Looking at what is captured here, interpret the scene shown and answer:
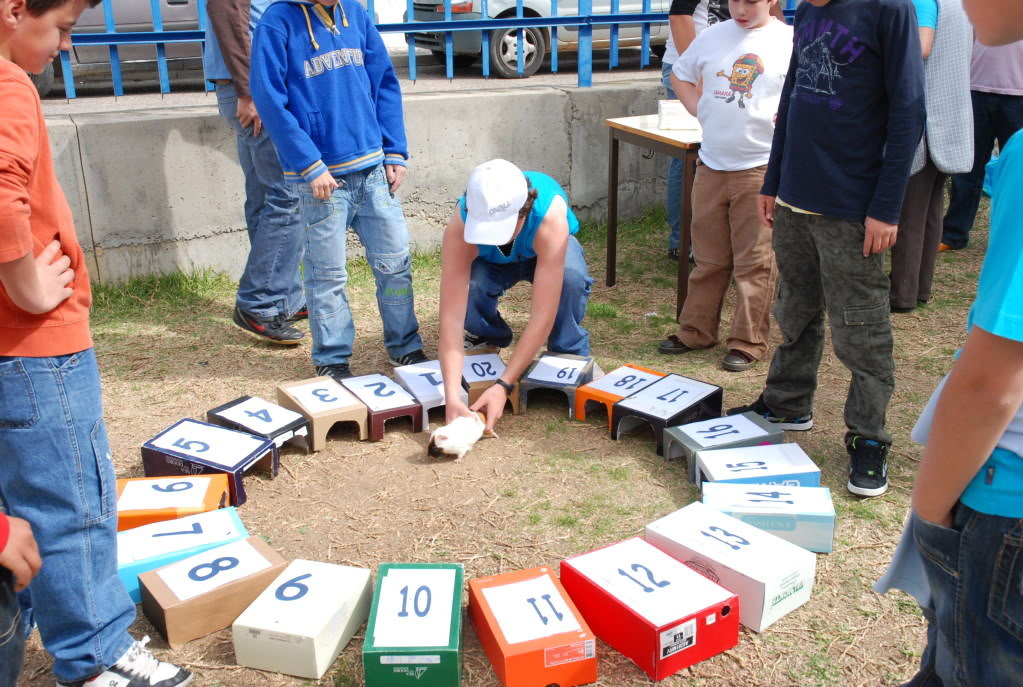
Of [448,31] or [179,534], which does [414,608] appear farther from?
[448,31]

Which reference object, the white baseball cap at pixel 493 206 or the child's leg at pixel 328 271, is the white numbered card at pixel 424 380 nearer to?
the child's leg at pixel 328 271

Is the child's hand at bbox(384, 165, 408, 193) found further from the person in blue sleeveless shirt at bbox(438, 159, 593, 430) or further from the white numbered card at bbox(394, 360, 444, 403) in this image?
the white numbered card at bbox(394, 360, 444, 403)

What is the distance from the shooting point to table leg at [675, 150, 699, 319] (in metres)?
4.60

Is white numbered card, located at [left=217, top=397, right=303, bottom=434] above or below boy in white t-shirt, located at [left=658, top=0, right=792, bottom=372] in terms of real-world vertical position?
below

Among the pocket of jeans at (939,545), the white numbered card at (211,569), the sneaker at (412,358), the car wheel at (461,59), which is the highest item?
the car wheel at (461,59)

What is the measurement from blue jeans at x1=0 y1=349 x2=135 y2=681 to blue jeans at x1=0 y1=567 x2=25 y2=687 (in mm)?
466

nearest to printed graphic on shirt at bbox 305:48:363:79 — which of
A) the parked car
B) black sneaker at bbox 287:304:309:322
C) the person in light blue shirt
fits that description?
the person in light blue shirt

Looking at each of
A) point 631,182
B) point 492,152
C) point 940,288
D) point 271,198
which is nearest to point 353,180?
point 271,198

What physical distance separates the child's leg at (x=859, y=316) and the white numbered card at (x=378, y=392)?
5.43ft

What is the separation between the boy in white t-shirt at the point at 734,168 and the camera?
410 centimetres

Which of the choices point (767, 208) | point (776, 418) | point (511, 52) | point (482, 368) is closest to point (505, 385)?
point (482, 368)

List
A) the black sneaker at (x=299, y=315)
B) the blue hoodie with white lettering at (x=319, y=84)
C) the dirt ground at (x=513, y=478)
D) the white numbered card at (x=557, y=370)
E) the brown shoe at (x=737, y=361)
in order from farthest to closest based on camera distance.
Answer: the black sneaker at (x=299, y=315)
the brown shoe at (x=737, y=361)
the white numbered card at (x=557, y=370)
the blue hoodie with white lettering at (x=319, y=84)
the dirt ground at (x=513, y=478)

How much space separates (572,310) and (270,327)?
155 centimetres

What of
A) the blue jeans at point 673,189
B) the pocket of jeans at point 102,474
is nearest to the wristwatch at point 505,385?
the pocket of jeans at point 102,474
